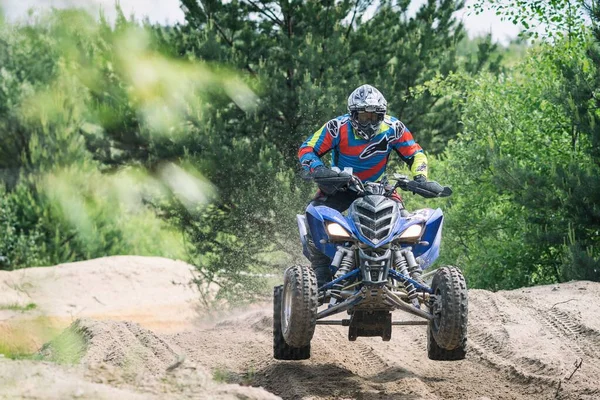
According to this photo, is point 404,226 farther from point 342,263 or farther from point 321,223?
point 321,223

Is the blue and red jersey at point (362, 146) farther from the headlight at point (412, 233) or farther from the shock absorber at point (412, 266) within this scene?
the shock absorber at point (412, 266)

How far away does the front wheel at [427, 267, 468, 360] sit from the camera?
22.5 feet

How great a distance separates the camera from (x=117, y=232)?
30.2 meters

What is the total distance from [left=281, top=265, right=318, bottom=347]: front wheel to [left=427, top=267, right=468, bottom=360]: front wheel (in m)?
0.94

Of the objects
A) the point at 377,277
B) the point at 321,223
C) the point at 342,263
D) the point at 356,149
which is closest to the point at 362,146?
the point at 356,149

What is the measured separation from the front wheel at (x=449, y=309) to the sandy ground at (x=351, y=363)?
1.43ft

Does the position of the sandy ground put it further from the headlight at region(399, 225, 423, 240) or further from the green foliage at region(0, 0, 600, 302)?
the green foliage at region(0, 0, 600, 302)

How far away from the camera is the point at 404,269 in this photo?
704cm

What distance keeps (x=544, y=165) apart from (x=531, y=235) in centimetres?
140

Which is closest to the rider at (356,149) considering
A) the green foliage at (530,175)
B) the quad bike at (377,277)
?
the quad bike at (377,277)

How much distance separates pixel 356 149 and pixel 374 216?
1.08 metres

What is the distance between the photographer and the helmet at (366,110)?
755cm

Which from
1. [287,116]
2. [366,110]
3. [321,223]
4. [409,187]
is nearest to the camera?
[321,223]

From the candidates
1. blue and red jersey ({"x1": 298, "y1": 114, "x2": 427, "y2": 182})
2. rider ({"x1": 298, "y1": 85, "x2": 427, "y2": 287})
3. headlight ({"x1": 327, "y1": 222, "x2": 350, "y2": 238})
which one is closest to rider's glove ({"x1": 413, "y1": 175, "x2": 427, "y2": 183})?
rider ({"x1": 298, "y1": 85, "x2": 427, "y2": 287})
